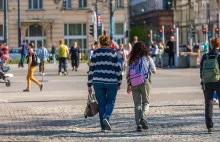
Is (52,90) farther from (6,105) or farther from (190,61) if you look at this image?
(190,61)

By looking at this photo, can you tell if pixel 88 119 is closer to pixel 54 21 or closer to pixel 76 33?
pixel 54 21

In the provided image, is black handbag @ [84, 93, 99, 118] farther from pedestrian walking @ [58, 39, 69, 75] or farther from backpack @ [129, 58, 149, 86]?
pedestrian walking @ [58, 39, 69, 75]

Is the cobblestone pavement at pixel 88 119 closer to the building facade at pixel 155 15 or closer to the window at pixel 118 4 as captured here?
the window at pixel 118 4

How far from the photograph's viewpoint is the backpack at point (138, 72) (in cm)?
1436

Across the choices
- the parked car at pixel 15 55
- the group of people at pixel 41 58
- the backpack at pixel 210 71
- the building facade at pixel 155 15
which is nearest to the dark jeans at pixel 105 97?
the backpack at pixel 210 71

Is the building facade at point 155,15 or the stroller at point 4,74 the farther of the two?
the building facade at point 155,15

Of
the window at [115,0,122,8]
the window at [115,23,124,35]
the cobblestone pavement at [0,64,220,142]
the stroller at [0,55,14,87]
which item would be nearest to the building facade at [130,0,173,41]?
the window at [115,23,124,35]

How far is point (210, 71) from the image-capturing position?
46.0ft

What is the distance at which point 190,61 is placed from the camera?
45812 millimetres

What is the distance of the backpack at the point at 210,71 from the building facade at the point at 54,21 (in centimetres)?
5844

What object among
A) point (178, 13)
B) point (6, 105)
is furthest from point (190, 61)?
point (178, 13)

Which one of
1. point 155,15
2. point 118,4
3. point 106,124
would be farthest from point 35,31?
point 106,124

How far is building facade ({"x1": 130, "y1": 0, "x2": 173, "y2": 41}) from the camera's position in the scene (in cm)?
11250

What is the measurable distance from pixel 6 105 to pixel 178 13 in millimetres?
96766
